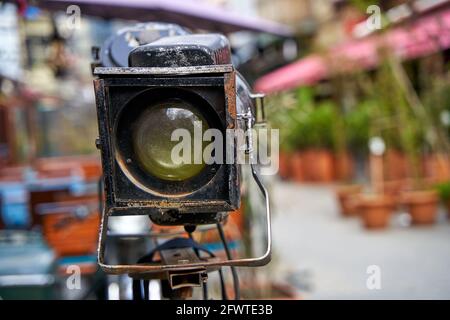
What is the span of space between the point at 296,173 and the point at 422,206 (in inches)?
300

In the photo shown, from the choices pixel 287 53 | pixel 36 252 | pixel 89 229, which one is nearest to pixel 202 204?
pixel 36 252

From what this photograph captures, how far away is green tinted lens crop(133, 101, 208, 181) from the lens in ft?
6.04

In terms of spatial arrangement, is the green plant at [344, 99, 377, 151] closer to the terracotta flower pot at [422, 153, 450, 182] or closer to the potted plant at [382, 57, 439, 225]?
the terracotta flower pot at [422, 153, 450, 182]

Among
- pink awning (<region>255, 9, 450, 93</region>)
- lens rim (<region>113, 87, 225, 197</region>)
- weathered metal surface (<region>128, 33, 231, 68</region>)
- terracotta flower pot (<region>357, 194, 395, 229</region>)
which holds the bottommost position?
terracotta flower pot (<region>357, 194, 395, 229</region>)

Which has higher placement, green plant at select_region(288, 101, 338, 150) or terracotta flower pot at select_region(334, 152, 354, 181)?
green plant at select_region(288, 101, 338, 150)

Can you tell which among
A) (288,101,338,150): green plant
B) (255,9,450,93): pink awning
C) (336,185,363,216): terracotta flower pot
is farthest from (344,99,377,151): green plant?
(336,185,363,216): terracotta flower pot

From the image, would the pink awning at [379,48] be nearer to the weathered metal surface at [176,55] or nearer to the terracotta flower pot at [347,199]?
the terracotta flower pot at [347,199]

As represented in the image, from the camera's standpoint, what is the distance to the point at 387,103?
9.08 metres

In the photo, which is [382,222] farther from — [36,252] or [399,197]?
[36,252]

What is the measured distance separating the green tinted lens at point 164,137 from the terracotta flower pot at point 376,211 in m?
6.45

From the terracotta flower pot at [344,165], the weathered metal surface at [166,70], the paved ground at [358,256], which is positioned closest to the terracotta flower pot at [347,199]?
the paved ground at [358,256]

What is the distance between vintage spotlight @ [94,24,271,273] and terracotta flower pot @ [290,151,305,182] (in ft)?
43.5

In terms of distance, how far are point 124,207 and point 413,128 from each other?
7971 mm

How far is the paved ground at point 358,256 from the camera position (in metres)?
5.19
